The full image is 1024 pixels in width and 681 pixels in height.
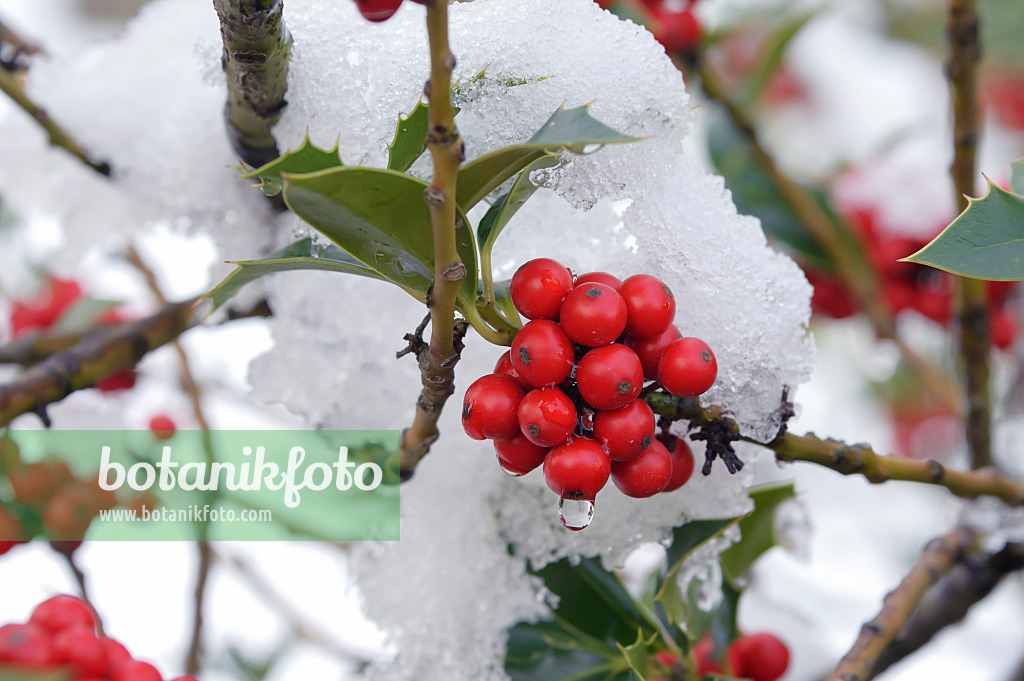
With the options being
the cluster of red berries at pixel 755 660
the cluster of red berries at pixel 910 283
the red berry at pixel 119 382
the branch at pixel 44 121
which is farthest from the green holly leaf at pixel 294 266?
the cluster of red berries at pixel 910 283

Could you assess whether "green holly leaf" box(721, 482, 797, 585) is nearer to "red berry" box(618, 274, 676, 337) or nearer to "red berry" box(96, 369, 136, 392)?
"red berry" box(618, 274, 676, 337)

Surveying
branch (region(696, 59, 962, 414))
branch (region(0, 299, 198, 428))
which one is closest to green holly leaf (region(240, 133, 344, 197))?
branch (region(0, 299, 198, 428))

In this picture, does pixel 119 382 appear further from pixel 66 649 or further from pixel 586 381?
pixel 586 381

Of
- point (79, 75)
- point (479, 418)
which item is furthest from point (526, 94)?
point (79, 75)

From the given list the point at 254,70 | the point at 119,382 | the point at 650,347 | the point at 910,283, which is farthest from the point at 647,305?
the point at 910,283

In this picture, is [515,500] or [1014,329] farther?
[1014,329]

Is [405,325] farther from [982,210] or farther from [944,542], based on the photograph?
[944,542]

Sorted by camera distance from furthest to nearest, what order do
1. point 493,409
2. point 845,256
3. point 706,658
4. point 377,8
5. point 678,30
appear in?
point 845,256, point 678,30, point 706,658, point 493,409, point 377,8
